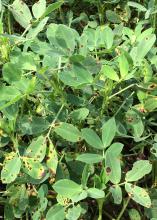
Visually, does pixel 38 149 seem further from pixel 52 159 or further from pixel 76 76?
pixel 76 76

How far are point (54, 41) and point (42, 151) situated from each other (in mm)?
325

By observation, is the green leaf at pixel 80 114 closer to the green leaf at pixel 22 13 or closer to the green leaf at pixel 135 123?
the green leaf at pixel 135 123

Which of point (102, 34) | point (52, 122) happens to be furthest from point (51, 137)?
→ point (102, 34)

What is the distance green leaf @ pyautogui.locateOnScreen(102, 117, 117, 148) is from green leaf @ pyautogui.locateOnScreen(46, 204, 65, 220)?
0.21 m

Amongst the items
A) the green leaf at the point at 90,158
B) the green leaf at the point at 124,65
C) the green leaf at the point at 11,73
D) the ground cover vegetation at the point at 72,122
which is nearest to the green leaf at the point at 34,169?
the ground cover vegetation at the point at 72,122

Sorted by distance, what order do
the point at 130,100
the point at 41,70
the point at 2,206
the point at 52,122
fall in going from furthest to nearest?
1. the point at 2,206
2. the point at 130,100
3. the point at 52,122
4. the point at 41,70

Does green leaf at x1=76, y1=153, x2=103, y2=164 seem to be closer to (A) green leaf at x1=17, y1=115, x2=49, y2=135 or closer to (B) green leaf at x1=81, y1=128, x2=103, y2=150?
(B) green leaf at x1=81, y1=128, x2=103, y2=150

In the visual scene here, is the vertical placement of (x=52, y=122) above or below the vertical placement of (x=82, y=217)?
above

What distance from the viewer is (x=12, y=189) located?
58.6 inches

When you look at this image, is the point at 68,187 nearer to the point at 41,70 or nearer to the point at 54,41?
the point at 41,70

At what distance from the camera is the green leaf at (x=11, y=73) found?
53.3 inches

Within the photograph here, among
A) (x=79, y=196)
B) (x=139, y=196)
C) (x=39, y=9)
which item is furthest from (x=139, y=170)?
(x=39, y=9)

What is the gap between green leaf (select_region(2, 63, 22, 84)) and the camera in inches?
53.3

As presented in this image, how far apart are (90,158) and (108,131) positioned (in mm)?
87
